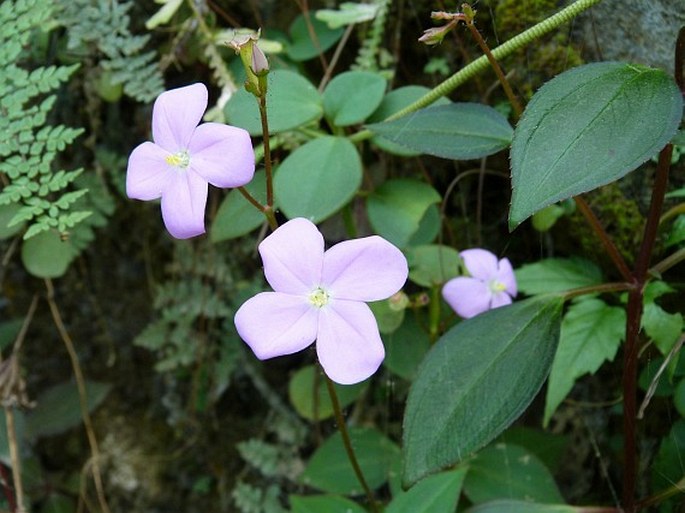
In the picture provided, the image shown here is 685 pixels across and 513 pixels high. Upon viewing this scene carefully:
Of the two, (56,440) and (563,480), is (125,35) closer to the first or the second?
(56,440)

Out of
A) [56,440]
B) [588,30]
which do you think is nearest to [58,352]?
[56,440]

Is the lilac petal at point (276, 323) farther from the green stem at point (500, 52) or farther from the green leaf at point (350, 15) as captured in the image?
the green leaf at point (350, 15)

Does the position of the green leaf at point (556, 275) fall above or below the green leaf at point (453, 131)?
below

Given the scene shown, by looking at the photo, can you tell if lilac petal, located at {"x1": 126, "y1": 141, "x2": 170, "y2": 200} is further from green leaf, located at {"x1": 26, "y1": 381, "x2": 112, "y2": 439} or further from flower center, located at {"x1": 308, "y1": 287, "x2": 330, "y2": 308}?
green leaf, located at {"x1": 26, "y1": 381, "x2": 112, "y2": 439}

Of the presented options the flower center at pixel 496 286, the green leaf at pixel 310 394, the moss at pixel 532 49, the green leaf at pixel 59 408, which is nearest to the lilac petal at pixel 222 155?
the flower center at pixel 496 286

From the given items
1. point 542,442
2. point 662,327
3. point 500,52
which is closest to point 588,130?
point 500,52

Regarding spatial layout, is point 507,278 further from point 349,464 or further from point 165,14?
point 165,14
